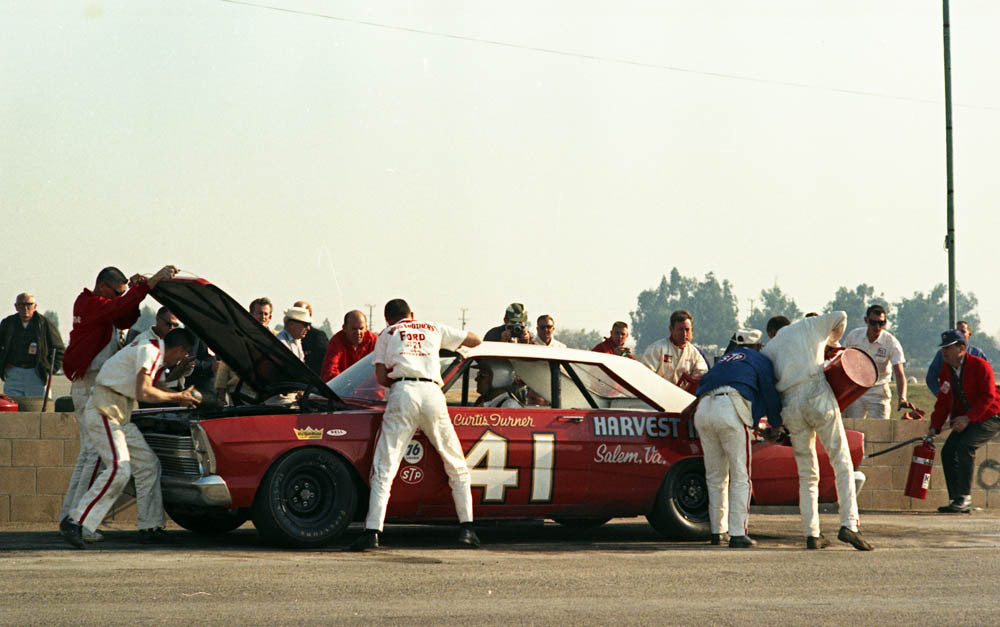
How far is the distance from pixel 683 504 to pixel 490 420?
5.87 ft

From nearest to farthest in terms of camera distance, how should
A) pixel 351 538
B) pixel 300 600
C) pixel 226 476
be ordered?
pixel 300 600, pixel 226 476, pixel 351 538

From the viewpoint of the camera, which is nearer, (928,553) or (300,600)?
(300,600)

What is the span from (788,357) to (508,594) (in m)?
3.62

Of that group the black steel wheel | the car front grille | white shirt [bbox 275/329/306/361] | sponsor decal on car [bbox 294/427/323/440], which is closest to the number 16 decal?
sponsor decal on car [bbox 294/427/323/440]

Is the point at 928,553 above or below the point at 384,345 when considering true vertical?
below

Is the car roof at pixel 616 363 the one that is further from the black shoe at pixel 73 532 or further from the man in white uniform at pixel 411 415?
the black shoe at pixel 73 532

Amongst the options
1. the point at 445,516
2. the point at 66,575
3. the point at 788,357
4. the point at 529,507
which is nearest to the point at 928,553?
the point at 788,357

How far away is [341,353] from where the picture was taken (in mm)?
12109

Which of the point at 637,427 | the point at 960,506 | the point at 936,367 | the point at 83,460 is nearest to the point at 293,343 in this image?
the point at 83,460

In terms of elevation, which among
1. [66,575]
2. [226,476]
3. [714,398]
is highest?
[714,398]

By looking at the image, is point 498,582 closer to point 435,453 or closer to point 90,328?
point 435,453

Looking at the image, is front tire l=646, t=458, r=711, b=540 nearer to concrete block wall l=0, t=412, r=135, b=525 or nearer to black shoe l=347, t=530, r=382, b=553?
black shoe l=347, t=530, r=382, b=553

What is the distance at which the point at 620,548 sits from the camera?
989 cm

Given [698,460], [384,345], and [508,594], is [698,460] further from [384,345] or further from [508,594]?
[508,594]
